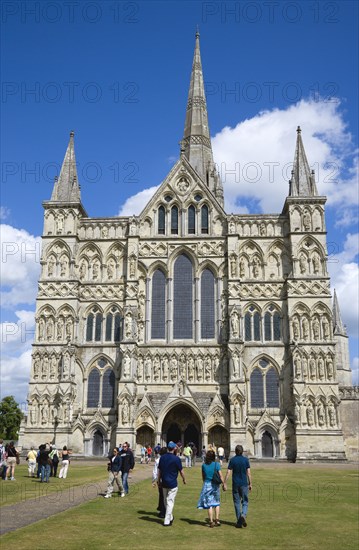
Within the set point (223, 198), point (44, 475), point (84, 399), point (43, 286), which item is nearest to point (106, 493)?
point (44, 475)

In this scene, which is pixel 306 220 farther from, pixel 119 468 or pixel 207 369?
pixel 119 468

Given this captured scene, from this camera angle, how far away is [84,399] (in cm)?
4581

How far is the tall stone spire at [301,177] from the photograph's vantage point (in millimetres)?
49375

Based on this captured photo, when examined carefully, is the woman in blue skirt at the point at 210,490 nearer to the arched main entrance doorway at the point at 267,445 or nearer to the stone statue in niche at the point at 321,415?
the arched main entrance doorway at the point at 267,445

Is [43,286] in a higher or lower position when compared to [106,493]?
higher

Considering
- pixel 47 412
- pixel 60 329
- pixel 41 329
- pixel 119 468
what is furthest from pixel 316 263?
pixel 119 468

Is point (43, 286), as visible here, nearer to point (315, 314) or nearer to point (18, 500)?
point (315, 314)

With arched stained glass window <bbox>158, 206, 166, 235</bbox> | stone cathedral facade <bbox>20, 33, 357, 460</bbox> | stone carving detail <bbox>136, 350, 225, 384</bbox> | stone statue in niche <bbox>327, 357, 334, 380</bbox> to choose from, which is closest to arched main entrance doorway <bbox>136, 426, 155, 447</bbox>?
stone cathedral facade <bbox>20, 33, 357, 460</bbox>

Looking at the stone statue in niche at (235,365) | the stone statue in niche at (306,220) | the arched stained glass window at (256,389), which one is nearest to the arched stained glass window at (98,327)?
the stone statue in niche at (235,365)

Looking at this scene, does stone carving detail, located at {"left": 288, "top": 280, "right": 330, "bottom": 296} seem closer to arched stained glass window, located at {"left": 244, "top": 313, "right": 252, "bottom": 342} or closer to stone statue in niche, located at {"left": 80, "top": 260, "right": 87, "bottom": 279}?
arched stained glass window, located at {"left": 244, "top": 313, "right": 252, "bottom": 342}

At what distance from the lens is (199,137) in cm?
6050

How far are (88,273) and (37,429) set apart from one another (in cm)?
1297

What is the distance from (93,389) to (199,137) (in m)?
28.5

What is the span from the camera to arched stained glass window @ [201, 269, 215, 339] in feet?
153
